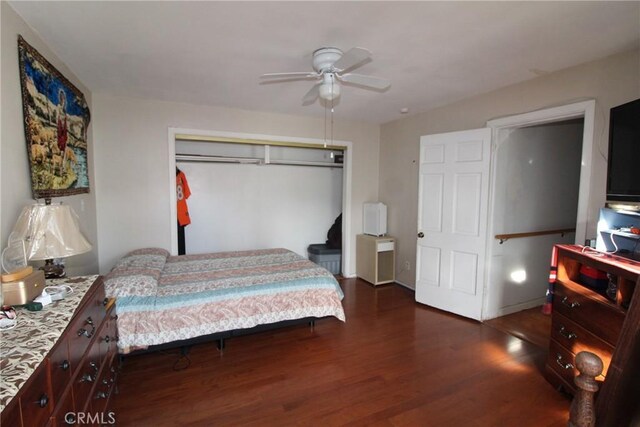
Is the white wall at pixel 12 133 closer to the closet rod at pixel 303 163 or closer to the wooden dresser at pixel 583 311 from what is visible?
the closet rod at pixel 303 163

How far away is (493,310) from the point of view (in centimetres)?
352

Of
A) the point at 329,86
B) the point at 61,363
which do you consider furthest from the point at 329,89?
the point at 61,363

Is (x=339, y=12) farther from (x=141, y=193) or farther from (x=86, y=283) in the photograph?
(x=141, y=193)

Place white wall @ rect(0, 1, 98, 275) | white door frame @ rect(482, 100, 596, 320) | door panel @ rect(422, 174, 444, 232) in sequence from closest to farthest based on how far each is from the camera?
white wall @ rect(0, 1, 98, 275)
white door frame @ rect(482, 100, 596, 320)
door panel @ rect(422, 174, 444, 232)

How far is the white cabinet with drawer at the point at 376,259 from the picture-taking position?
4.57 metres

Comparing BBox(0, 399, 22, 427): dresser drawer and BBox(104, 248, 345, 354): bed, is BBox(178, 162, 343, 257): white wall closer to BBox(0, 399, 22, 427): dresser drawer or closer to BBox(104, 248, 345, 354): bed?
BBox(104, 248, 345, 354): bed

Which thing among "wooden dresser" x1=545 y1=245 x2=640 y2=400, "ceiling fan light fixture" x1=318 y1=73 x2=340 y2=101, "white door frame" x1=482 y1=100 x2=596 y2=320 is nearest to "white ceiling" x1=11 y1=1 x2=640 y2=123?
"ceiling fan light fixture" x1=318 y1=73 x2=340 y2=101

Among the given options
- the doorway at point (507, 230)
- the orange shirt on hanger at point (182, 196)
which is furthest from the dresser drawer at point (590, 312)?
the orange shirt on hanger at point (182, 196)

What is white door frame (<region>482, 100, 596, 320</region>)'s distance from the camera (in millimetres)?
2504

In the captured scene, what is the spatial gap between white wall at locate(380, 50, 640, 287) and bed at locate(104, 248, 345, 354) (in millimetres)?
1937

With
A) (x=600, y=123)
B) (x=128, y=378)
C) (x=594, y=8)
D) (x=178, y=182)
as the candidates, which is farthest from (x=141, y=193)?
(x=600, y=123)

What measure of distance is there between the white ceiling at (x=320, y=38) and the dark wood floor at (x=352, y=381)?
253 centimetres

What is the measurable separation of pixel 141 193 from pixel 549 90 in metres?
4.50

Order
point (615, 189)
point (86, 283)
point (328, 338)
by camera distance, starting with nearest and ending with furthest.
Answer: point (86, 283)
point (615, 189)
point (328, 338)
